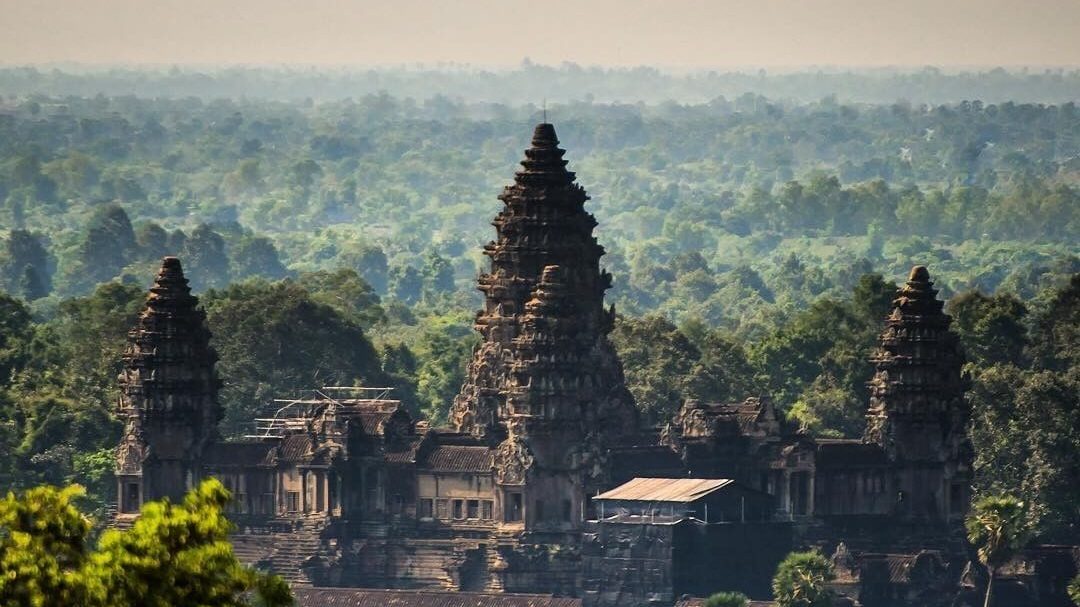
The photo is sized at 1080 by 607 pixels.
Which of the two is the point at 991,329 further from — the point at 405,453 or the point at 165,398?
the point at 165,398

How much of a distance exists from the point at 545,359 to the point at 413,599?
394 inches

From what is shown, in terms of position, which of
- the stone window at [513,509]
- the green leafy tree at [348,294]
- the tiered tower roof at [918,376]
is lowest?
the stone window at [513,509]

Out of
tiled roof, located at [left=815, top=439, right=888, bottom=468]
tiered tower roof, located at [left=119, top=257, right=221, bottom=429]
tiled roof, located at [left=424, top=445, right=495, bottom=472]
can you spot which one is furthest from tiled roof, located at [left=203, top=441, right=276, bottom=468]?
tiled roof, located at [left=815, top=439, right=888, bottom=468]

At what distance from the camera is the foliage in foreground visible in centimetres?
4797

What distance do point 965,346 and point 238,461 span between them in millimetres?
24834

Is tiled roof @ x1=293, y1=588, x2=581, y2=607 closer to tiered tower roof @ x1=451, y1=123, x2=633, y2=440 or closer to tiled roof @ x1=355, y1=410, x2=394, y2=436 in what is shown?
tiled roof @ x1=355, y1=410, x2=394, y2=436

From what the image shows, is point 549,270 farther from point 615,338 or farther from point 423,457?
point 615,338

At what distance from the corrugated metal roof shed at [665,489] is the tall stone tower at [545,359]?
1.36m

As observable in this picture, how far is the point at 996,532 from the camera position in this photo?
337 feet

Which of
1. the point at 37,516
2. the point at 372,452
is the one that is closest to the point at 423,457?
the point at 372,452

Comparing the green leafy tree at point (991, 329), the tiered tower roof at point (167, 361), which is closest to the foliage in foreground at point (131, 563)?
the tiered tower roof at point (167, 361)

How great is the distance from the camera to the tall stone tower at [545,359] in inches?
4237

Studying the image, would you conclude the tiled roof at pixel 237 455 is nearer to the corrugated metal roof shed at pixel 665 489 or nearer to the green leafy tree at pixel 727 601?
the corrugated metal roof shed at pixel 665 489

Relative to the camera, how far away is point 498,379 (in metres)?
112
